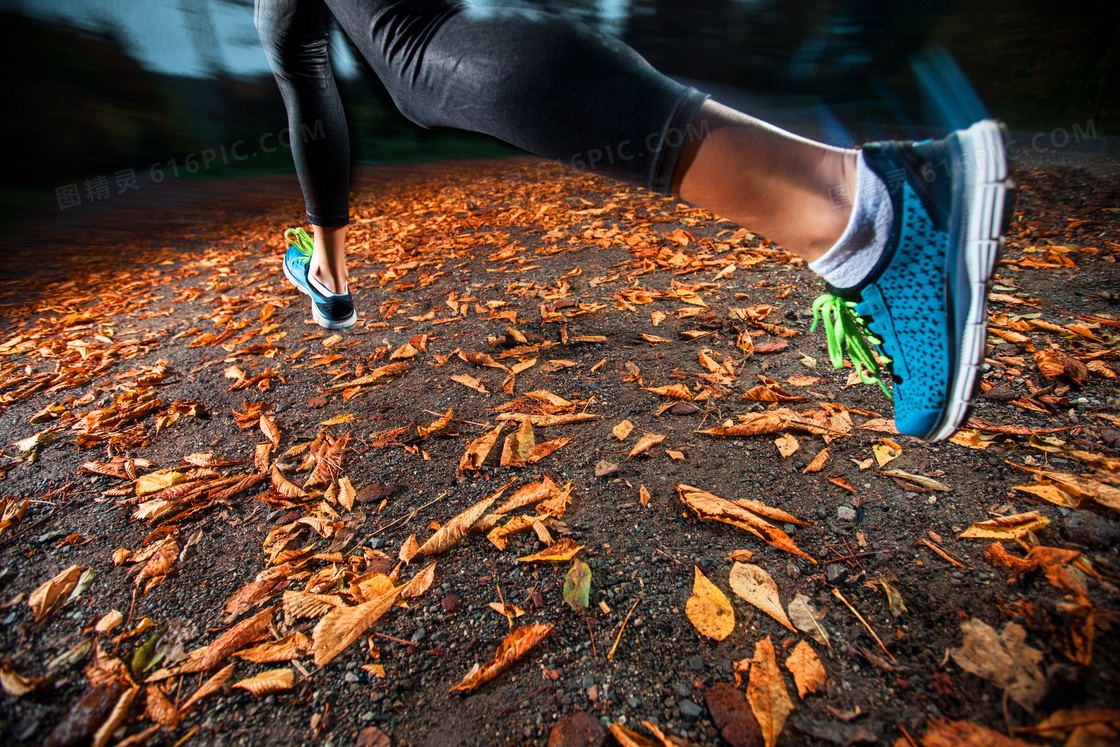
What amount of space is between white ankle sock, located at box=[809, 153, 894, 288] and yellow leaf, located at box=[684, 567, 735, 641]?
23.0 inches

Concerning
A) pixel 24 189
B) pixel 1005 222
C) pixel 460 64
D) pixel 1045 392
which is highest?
pixel 460 64

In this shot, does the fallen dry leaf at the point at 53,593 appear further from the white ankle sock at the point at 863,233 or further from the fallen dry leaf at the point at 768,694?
the white ankle sock at the point at 863,233

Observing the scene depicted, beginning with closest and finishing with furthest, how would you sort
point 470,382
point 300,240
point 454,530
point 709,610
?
point 709,610
point 454,530
point 470,382
point 300,240

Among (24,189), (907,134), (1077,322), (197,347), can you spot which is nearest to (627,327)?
(1077,322)

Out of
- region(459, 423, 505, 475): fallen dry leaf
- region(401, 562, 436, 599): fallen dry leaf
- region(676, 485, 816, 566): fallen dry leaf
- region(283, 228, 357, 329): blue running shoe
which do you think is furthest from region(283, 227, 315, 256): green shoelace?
region(676, 485, 816, 566): fallen dry leaf

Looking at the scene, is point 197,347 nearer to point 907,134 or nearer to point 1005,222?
point 1005,222

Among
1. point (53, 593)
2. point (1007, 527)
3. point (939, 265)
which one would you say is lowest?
point (53, 593)

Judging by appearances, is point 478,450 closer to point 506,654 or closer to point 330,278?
point 506,654

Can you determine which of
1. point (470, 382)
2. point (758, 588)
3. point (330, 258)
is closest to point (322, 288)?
point (330, 258)

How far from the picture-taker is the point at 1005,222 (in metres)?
0.74

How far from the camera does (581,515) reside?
3.53 ft

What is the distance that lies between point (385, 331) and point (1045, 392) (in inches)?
89.4

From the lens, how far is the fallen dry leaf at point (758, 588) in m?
0.84

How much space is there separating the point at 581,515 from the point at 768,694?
47cm
